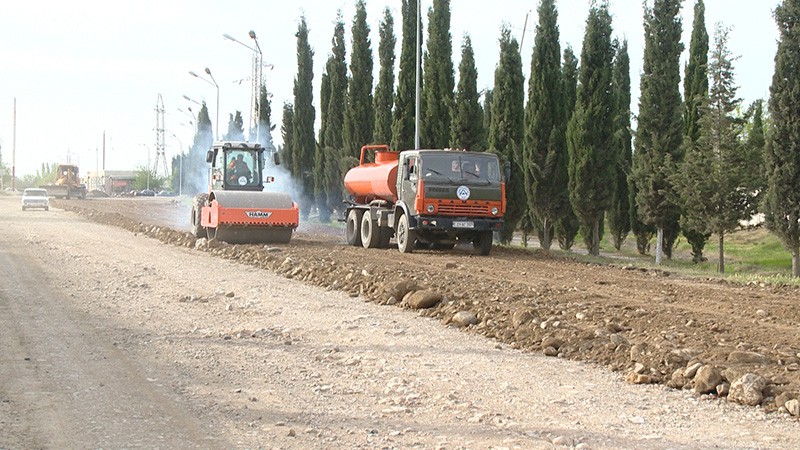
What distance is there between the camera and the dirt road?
716 cm

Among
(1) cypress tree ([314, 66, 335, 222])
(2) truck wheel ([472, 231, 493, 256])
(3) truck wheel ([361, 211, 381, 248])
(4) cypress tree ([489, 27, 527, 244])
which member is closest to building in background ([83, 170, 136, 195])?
(1) cypress tree ([314, 66, 335, 222])

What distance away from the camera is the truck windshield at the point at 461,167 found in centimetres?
2281

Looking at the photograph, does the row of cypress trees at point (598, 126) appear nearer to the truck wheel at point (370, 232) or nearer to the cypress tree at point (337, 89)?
the cypress tree at point (337, 89)

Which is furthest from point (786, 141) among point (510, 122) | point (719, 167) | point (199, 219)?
point (199, 219)

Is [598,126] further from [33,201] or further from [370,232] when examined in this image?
[33,201]

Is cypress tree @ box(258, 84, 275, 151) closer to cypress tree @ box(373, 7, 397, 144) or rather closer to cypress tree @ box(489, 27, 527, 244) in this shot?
cypress tree @ box(373, 7, 397, 144)

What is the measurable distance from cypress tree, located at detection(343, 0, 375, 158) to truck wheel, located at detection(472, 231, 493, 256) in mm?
19846

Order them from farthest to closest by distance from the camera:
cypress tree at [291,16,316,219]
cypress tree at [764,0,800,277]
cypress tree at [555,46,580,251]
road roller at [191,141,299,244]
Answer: cypress tree at [291,16,316,219] → cypress tree at [555,46,580,251] → road roller at [191,141,299,244] → cypress tree at [764,0,800,277]

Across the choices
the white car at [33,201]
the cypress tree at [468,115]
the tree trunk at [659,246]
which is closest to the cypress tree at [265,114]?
the white car at [33,201]

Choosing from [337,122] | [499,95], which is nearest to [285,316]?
[499,95]

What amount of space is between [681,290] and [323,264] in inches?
271

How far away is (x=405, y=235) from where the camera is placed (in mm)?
23703

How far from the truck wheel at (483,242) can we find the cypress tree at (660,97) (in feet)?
16.6

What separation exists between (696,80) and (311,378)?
27.6 meters
